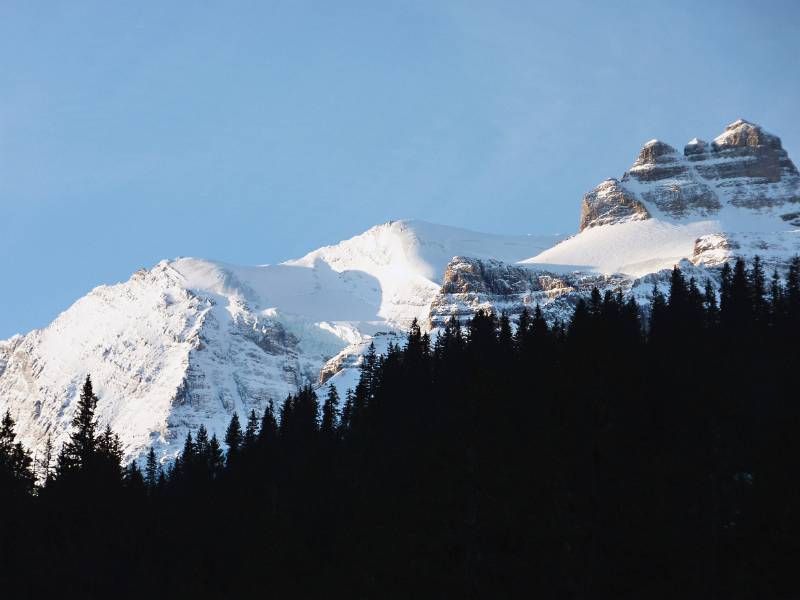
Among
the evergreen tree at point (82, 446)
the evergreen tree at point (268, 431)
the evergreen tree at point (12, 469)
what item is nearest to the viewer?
the evergreen tree at point (12, 469)

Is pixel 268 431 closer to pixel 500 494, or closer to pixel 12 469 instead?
pixel 12 469

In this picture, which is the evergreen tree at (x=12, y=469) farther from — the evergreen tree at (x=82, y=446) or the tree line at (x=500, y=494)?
the evergreen tree at (x=82, y=446)

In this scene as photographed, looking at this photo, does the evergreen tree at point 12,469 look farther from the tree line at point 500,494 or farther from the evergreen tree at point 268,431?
the evergreen tree at point 268,431

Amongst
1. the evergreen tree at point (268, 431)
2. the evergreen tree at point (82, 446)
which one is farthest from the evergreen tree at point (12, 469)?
the evergreen tree at point (268, 431)

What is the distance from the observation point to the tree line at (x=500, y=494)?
5319cm

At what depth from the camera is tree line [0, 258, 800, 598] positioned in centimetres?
5319

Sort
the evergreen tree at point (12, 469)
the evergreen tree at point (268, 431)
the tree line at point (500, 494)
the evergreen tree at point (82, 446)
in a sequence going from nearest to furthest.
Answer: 1. the tree line at point (500, 494)
2. the evergreen tree at point (12, 469)
3. the evergreen tree at point (82, 446)
4. the evergreen tree at point (268, 431)

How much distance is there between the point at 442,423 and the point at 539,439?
15.5 metres

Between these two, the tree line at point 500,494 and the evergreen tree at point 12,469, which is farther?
the evergreen tree at point 12,469

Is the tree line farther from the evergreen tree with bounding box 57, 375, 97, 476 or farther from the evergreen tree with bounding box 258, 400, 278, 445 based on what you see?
the evergreen tree with bounding box 258, 400, 278, 445

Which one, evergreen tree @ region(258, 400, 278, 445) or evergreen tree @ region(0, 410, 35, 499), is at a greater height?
evergreen tree @ region(258, 400, 278, 445)

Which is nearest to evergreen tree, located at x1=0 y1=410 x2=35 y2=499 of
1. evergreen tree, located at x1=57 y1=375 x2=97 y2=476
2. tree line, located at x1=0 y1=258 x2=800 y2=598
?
tree line, located at x1=0 y1=258 x2=800 y2=598

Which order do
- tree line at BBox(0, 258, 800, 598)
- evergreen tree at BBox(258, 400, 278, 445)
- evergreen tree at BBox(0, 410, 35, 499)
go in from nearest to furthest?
tree line at BBox(0, 258, 800, 598) → evergreen tree at BBox(0, 410, 35, 499) → evergreen tree at BBox(258, 400, 278, 445)

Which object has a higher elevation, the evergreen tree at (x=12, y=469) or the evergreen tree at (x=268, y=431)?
the evergreen tree at (x=268, y=431)
